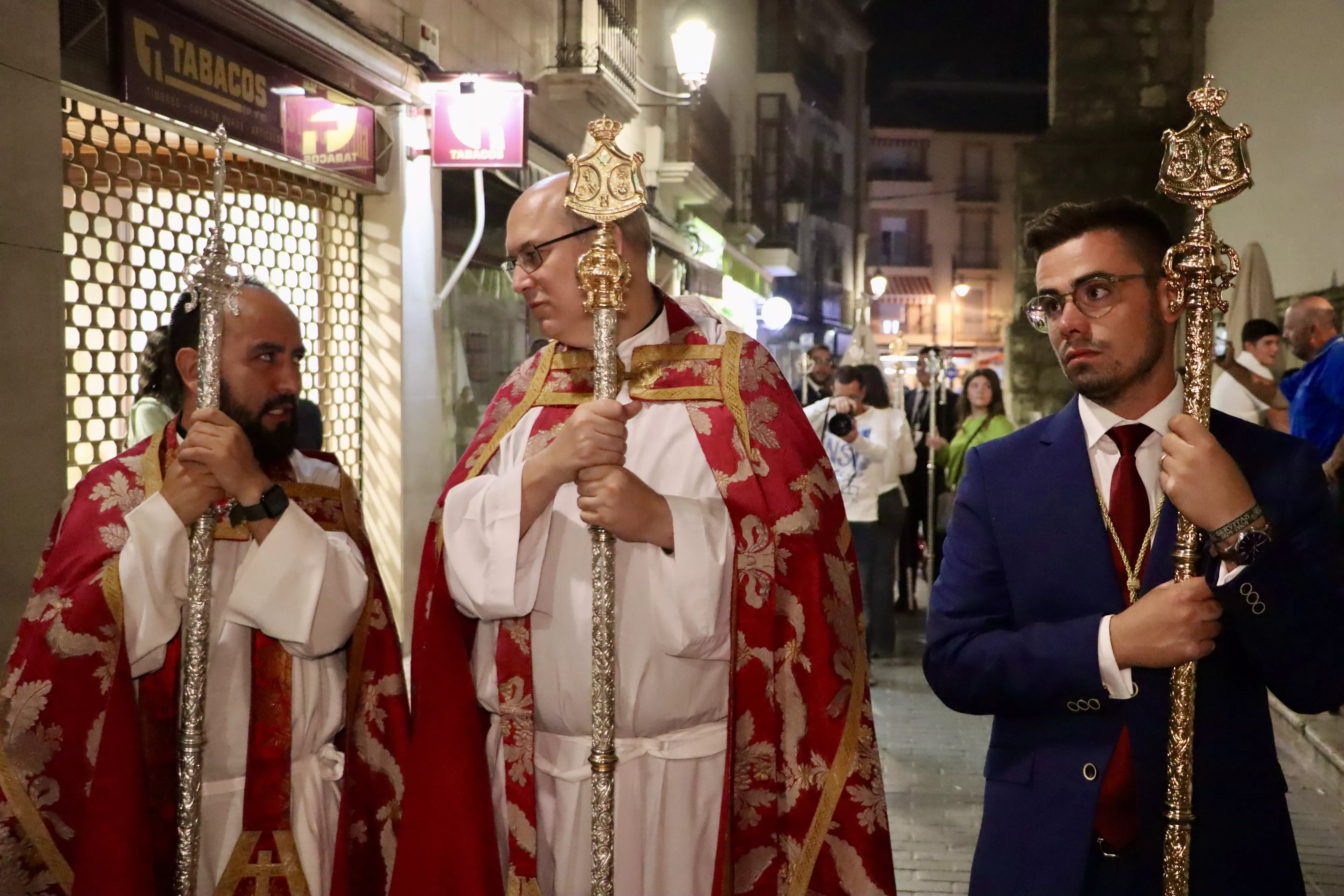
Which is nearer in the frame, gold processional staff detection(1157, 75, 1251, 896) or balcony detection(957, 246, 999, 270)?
gold processional staff detection(1157, 75, 1251, 896)

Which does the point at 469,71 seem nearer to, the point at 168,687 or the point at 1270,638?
the point at 168,687

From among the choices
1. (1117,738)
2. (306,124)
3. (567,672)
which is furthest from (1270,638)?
(306,124)

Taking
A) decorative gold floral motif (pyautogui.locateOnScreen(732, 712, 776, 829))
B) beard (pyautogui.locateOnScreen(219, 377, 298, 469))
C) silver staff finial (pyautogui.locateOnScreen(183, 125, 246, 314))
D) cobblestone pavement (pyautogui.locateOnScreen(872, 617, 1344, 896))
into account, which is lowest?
cobblestone pavement (pyautogui.locateOnScreen(872, 617, 1344, 896))

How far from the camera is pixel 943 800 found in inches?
218

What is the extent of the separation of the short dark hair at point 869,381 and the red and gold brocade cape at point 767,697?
18.5ft

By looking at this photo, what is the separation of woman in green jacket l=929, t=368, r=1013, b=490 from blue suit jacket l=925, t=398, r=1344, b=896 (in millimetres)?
6688

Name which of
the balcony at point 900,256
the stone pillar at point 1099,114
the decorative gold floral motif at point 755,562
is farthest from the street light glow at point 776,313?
the balcony at point 900,256

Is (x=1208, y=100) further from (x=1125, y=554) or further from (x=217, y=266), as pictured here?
(x=217, y=266)

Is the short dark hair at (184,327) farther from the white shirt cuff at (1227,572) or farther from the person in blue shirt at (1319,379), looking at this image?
the person in blue shirt at (1319,379)

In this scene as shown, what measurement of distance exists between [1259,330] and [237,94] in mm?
6098

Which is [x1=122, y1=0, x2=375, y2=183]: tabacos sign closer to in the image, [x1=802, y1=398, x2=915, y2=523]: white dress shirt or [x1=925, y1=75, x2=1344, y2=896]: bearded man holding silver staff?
[x1=802, y1=398, x2=915, y2=523]: white dress shirt

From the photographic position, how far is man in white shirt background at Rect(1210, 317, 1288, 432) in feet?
24.2

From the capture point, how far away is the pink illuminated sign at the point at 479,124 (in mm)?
7660

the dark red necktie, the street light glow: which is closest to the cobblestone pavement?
the dark red necktie
